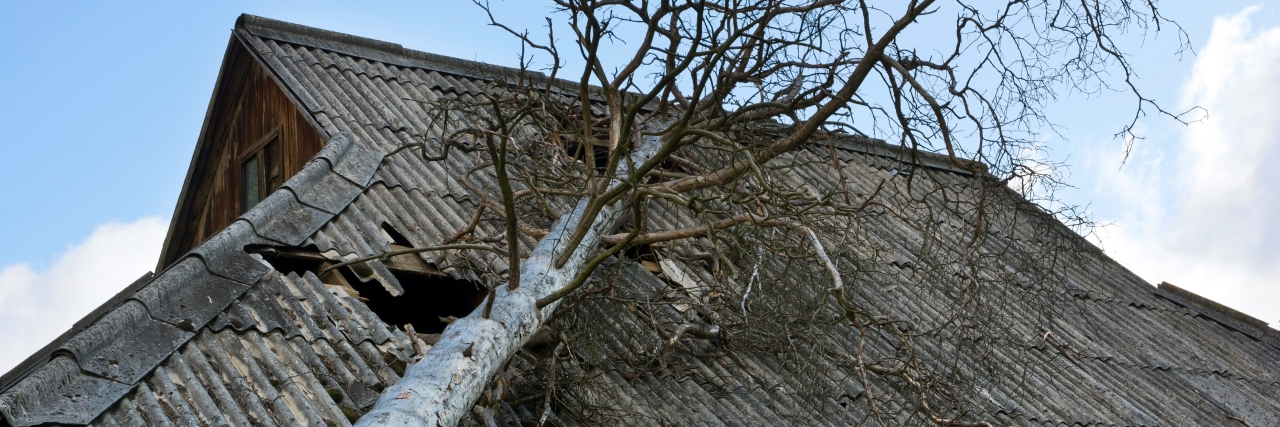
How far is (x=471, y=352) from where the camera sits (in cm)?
407

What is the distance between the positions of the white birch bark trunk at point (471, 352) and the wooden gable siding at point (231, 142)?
3511mm

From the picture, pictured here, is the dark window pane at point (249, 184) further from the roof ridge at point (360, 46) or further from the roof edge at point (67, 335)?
the roof edge at point (67, 335)

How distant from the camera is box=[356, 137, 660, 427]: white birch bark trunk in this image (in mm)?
3670

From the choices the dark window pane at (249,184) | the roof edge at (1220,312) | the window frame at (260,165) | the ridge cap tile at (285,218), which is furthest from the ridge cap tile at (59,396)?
the roof edge at (1220,312)

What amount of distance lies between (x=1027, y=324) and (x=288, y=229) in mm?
5739

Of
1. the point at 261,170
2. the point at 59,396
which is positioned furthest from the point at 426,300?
the point at 261,170

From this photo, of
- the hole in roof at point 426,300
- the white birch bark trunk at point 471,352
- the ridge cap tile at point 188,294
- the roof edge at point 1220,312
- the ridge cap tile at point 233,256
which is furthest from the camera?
the roof edge at point 1220,312

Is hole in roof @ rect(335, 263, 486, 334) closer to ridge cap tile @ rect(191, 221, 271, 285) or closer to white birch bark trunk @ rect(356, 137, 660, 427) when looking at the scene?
ridge cap tile @ rect(191, 221, 271, 285)

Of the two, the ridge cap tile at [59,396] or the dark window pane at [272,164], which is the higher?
the dark window pane at [272,164]

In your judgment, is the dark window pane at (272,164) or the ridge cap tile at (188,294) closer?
the ridge cap tile at (188,294)

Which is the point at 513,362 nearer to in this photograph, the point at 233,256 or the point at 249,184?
the point at 233,256

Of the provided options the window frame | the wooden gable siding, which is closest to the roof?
the wooden gable siding

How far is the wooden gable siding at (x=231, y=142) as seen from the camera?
8.16 meters

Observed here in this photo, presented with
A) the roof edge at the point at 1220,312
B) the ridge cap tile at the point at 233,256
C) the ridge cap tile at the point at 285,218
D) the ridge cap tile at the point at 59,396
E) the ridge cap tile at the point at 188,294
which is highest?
the roof edge at the point at 1220,312
